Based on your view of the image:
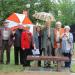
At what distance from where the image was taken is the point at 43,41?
16.8 m

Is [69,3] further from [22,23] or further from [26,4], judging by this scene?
[22,23]

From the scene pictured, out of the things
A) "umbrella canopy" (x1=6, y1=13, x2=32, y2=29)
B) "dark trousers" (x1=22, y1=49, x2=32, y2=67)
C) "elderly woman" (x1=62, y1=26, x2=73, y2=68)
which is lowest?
"dark trousers" (x1=22, y1=49, x2=32, y2=67)

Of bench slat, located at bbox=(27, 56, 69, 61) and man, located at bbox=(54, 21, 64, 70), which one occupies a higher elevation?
man, located at bbox=(54, 21, 64, 70)

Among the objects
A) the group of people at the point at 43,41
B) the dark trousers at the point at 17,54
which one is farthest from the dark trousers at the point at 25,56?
the dark trousers at the point at 17,54

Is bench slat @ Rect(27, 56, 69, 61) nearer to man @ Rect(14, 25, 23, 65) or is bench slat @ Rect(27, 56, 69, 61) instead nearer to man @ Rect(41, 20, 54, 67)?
man @ Rect(41, 20, 54, 67)

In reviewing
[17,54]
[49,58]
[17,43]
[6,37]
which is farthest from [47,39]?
[6,37]

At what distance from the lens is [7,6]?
28.6 metres

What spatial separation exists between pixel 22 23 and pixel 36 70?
10.4 feet

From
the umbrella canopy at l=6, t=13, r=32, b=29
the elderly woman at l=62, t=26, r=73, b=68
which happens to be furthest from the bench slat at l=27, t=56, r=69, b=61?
the umbrella canopy at l=6, t=13, r=32, b=29

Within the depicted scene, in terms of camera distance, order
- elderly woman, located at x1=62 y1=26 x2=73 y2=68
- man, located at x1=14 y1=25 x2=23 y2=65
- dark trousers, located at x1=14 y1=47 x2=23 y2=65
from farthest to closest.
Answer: dark trousers, located at x1=14 y1=47 x2=23 y2=65 → man, located at x1=14 y1=25 x2=23 y2=65 → elderly woman, located at x1=62 y1=26 x2=73 y2=68

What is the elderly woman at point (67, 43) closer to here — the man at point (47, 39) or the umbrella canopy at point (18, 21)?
the man at point (47, 39)

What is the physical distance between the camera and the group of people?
16.7 meters

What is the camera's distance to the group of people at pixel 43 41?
54.6 ft

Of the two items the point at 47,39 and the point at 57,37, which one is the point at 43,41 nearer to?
the point at 47,39
